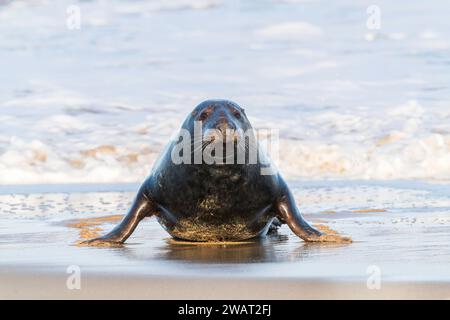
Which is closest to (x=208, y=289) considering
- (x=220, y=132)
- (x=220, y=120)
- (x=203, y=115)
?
(x=220, y=132)

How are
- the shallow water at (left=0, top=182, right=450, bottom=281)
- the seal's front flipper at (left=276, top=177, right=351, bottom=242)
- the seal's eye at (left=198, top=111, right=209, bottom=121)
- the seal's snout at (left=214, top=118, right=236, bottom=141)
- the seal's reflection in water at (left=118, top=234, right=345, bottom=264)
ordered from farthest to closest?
1. the seal's front flipper at (left=276, top=177, right=351, bottom=242)
2. the seal's eye at (left=198, top=111, right=209, bottom=121)
3. the seal's snout at (left=214, top=118, right=236, bottom=141)
4. the seal's reflection in water at (left=118, top=234, right=345, bottom=264)
5. the shallow water at (left=0, top=182, right=450, bottom=281)

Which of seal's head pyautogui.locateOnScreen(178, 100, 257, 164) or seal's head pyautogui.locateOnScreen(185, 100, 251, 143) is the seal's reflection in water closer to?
seal's head pyautogui.locateOnScreen(178, 100, 257, 164)

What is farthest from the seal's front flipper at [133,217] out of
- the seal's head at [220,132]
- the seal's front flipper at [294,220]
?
the seal's front flipper at [294,220]

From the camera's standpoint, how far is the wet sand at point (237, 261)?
16.5ft

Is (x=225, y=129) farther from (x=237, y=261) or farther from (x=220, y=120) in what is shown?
(x=237, y=261)

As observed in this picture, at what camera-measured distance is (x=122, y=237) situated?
7.37 metres

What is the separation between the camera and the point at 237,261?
6.13 metres

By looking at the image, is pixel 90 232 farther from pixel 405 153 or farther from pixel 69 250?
pixel 405 153

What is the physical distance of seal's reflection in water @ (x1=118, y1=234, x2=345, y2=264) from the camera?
6.27m

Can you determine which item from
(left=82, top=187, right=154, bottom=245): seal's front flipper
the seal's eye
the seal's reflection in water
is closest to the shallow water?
the seal's reflection in water

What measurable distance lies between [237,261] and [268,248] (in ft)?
2.91

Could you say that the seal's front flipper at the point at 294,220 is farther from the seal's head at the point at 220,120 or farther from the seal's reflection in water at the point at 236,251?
the seal's head at the point at 220,120
